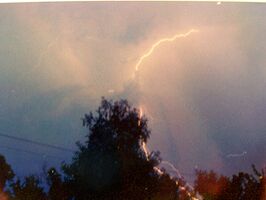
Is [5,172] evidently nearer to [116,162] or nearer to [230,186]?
[116,162]

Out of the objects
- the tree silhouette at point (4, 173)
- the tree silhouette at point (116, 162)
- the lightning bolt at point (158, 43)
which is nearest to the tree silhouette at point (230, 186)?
the tree silhouette at point (116, 162)

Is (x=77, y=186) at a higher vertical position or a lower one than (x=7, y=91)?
lower

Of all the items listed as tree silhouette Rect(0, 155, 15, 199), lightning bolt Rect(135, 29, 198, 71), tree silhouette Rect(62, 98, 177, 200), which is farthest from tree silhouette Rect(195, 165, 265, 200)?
tree silhouette Rect(0, 155, 15, 199)

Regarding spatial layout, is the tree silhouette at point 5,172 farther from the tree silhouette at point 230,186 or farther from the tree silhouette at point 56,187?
the tree silhouette at point 230,186

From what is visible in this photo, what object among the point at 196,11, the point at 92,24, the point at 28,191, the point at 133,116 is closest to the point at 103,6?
the point at 92,24

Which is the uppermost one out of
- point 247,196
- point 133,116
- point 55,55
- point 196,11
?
point 133,116

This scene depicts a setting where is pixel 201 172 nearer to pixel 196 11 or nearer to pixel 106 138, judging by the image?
pixel 106 138

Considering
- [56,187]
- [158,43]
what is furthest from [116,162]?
[158,43]

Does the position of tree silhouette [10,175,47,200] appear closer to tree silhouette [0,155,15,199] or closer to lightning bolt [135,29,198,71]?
tree silhouette [0,155,15,199]
